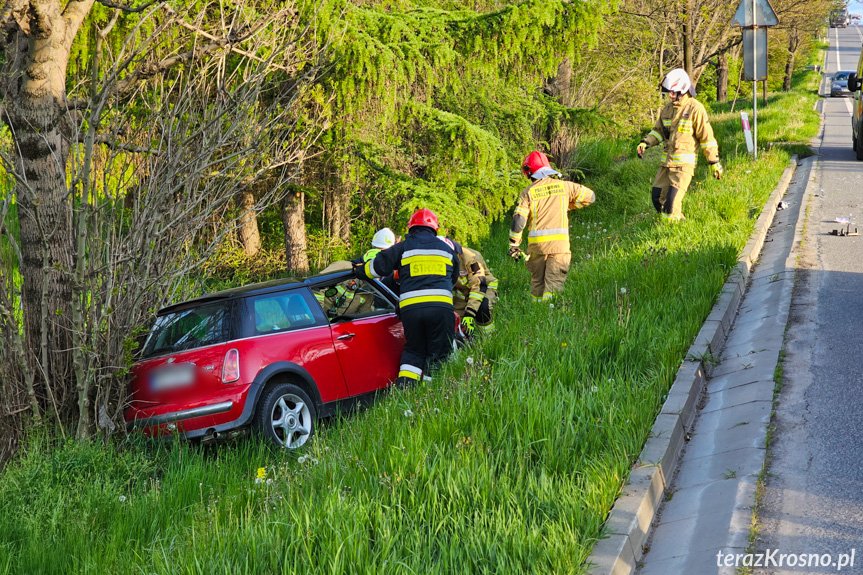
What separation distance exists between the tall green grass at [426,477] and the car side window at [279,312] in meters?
1.01

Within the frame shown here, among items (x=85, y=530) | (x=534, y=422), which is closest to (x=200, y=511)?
(x=85, y=530)

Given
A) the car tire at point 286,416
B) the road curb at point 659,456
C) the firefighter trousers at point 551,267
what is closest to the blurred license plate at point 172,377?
the car tire at point 286,416

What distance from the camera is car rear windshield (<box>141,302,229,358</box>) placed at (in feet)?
20.2

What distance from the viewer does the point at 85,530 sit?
425cm

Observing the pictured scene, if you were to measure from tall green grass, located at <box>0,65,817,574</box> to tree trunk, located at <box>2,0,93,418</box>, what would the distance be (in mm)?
1028

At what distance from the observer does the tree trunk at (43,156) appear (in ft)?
20.2

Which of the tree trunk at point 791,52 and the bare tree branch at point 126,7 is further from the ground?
the tree trunk at point 791,52

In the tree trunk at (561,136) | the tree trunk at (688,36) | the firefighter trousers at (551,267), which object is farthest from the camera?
the tree trunk at (688,36)

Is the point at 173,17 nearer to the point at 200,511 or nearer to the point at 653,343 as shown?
the point at 200,511

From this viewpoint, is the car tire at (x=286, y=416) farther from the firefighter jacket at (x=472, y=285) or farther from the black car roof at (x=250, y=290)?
the firefighter jacket at (x=472, y=285)

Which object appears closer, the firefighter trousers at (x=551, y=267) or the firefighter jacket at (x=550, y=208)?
the firefighter jacket at (x=550, y=208)

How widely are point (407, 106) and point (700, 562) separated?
30.1 ft

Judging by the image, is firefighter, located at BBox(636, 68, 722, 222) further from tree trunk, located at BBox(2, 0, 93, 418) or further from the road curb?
A: tree trunk, located at BBox(2, 0, 93, 418)

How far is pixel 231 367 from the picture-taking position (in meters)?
5.95
